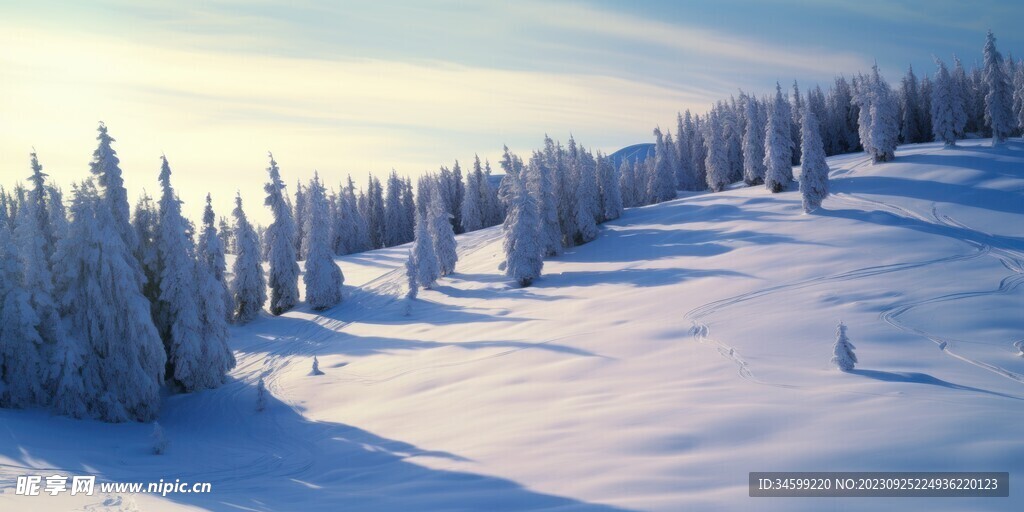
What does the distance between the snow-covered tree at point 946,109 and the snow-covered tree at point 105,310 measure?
3173 inches

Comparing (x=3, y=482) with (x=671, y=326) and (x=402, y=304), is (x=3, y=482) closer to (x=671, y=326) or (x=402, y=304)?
(x=671, y=326)

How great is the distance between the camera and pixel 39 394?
2473 centimetres

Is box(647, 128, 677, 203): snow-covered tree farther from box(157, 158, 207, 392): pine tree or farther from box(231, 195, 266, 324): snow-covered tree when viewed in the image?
box(157, 158, 207, 392): pine tree

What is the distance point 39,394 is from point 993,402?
32949 millimetres

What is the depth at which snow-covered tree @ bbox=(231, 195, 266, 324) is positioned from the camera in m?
49.9

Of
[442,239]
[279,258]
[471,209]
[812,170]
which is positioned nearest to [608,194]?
[442,239]

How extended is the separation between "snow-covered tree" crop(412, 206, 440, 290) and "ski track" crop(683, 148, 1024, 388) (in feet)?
88.7

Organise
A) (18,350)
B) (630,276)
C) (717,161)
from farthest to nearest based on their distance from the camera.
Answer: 1. (717,161)
2. (630,276)
3. (18,350)

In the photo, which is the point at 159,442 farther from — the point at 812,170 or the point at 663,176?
the point at 663,176

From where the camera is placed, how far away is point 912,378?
18672 millimetres

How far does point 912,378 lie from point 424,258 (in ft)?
133

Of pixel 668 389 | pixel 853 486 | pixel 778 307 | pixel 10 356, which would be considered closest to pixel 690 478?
pixel 853 486

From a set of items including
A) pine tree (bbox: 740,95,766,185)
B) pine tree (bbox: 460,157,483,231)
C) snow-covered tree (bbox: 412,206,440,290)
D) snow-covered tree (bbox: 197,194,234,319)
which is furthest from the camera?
pine tree (bbox: 460,157,483,231)

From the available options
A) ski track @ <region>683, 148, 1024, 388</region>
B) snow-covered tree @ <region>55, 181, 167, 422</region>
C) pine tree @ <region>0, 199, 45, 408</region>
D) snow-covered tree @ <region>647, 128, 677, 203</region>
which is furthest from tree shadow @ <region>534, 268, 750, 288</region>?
snow-covered tree @ <region>647, 128, 677, 203</region>
